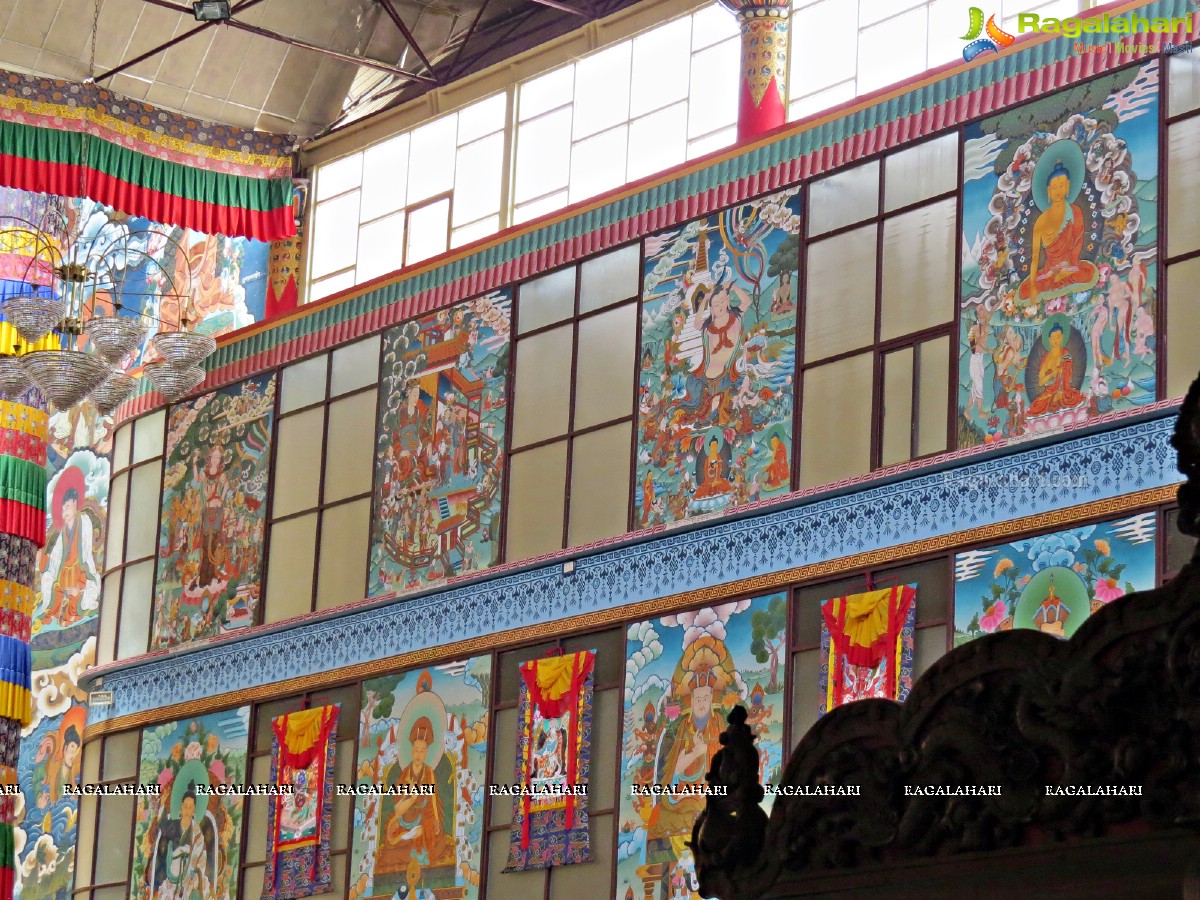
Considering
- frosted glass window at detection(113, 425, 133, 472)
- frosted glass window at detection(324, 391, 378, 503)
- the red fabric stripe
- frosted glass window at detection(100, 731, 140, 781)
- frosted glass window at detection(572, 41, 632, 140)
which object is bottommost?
frosted glass window at detection(100, 731, 140, 781)

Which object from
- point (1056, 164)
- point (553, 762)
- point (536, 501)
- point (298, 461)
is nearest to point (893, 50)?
point (1056, 164)

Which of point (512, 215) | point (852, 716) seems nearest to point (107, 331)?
point (512, 215)

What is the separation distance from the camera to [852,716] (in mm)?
4234

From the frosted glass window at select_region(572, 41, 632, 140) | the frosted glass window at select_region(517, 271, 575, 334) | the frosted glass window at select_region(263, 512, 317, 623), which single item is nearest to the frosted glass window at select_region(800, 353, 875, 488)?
the frosted glass window at select_region(517, 271, 575, 334)

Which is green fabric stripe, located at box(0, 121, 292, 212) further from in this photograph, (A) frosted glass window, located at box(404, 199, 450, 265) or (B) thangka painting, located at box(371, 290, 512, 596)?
(B) thangka painting, located at box(371, 290, 512, 596)

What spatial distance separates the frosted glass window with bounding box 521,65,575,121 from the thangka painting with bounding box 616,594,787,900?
5.38m

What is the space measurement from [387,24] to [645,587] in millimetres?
7448

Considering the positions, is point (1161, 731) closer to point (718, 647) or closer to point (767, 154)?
point (718, 647)

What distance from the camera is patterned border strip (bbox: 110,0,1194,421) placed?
13.3 meters

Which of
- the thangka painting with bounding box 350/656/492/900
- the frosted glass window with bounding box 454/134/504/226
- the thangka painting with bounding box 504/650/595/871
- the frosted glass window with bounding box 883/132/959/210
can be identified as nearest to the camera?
the frosted glass window with bounding box 883/132/959/210

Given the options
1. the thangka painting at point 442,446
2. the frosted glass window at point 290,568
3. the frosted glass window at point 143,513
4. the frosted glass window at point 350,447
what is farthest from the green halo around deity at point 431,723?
the frosted glass window at point 143,513

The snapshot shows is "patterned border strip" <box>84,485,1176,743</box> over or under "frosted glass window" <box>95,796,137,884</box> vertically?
over

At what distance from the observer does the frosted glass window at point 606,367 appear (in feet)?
51.5

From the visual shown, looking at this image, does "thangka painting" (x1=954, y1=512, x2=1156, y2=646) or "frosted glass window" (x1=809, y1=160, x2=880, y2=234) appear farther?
"frosted glass window" (x1=809, y1=160, x2=880, y2=234)
